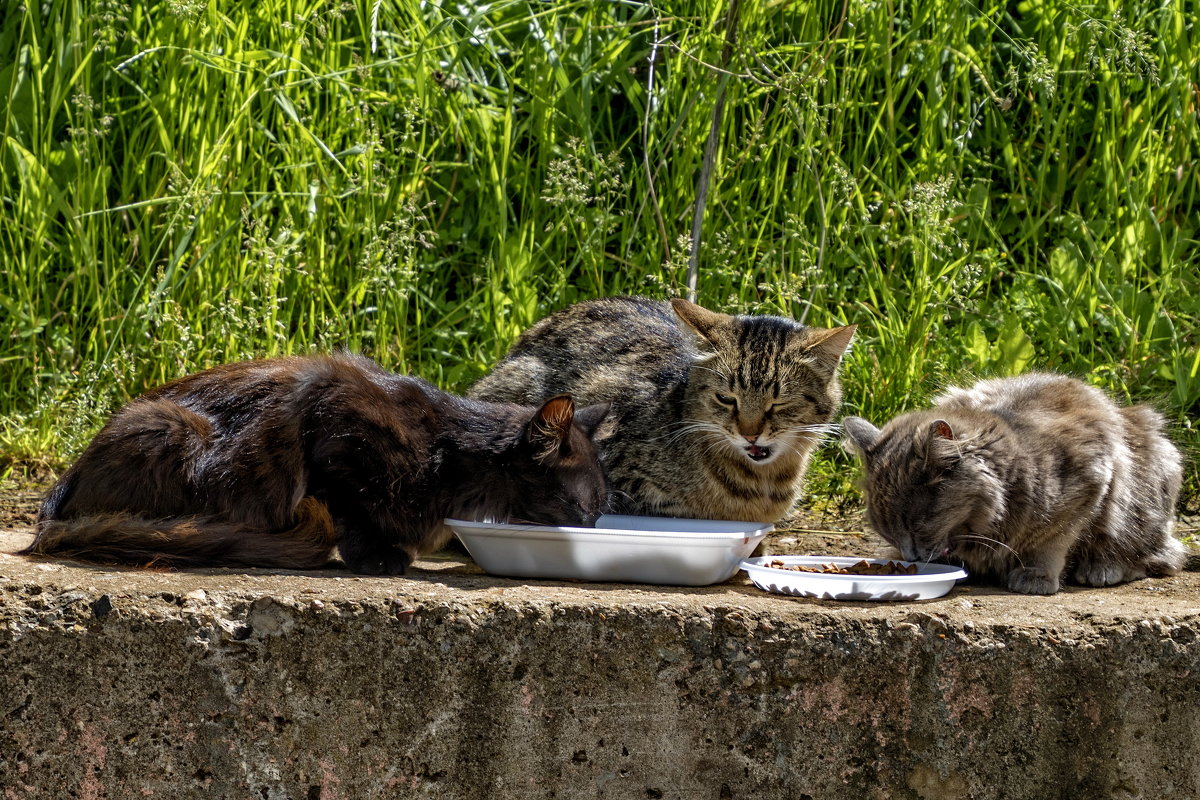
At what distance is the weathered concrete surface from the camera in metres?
2.74

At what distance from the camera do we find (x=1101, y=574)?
3.55 meters

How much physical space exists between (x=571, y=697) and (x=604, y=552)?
411mm

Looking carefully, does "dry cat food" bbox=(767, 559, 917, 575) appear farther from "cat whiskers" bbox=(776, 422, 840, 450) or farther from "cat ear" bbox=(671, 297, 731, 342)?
"cat ear" bbox=(671, 297, 731, 342)

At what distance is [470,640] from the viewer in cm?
279

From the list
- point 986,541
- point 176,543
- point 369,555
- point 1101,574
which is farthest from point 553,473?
point 1101,574

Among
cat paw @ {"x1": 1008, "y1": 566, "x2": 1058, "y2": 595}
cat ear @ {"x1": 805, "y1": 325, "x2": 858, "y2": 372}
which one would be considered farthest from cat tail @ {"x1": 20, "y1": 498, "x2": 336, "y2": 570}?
cat paw @ {"x1": 1008, "y1": 566, "x2": 1058, "y2": 595}

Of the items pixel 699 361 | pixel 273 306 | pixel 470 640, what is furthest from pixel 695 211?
pixel 470 640

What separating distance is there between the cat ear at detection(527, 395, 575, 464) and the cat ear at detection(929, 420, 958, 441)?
3.30ft

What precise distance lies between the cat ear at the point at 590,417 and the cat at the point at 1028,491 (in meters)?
0.75

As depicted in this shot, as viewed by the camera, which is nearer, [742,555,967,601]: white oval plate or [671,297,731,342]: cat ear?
[742,555,967,601]: white oval plate

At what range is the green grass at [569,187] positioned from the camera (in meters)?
4.63

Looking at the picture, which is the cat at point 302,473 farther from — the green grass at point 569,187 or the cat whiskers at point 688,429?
the green grass at point 569,187

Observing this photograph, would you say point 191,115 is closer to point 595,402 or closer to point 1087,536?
point 595,402

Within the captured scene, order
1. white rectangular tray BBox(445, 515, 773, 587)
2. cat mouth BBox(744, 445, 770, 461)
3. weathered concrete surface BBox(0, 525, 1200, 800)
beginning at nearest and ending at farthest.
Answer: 1. weathered concrete surface BBox(0, 525, 1200, 800)
2. white rectangular tray BBox(445, 515, 773, 587)
3. cat mouth BBox(744, 445, 770, 461)
